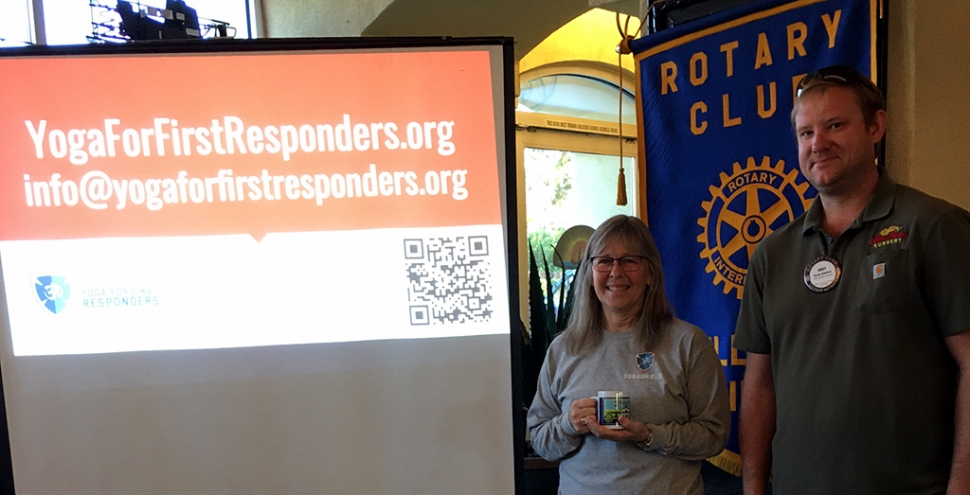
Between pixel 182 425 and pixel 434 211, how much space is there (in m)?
0.99

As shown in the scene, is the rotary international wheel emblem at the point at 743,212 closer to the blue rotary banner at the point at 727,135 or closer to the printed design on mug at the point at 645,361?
the blue rotary banner at the point at 727,135

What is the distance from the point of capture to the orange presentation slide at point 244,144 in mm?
1850

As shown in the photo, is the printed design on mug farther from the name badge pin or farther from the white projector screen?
the white projector screen

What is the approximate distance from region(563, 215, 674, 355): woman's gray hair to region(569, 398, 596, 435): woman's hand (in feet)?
0.52

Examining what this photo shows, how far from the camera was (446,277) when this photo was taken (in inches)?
75.2

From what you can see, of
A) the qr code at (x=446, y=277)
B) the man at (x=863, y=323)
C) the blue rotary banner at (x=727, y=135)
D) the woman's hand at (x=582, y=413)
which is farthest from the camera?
the qr code at (x=446, y=277)

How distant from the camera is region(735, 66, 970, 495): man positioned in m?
1.24

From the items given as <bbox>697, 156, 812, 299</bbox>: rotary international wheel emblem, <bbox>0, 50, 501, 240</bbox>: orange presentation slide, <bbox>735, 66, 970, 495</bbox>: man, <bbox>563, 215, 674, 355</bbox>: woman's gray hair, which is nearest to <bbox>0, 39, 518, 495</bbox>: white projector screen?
<bbox>0, 50, 501, 240</bbox>: orange presentation slide

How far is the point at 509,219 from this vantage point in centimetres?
193

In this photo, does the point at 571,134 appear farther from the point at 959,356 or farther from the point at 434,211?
the point at 959,356

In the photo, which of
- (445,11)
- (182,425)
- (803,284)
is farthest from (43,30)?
(803,284)

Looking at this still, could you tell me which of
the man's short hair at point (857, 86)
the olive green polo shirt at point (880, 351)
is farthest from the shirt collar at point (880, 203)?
the man's short hair at point (857, 86)

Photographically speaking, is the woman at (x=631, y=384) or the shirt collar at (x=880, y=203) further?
the woman at (x=631, y=384)

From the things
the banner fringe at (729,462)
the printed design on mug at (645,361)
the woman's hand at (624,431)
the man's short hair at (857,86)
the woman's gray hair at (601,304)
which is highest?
the man's short hair at (857,86)
